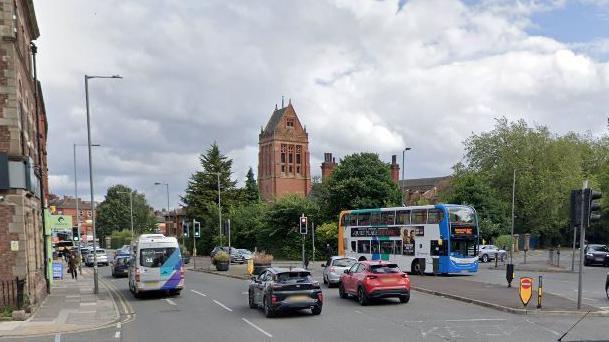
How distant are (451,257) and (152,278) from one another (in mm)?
16204

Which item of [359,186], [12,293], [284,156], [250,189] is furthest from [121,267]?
[284,156]

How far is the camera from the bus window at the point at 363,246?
38219 millimetres

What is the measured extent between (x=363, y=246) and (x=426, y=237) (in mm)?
6826

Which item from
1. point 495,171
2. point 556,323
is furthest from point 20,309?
point 495,171

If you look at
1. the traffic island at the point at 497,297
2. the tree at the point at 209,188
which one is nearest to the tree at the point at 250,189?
the tree at the point at 209,188

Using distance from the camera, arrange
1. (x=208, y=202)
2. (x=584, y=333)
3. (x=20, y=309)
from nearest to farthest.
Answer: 1. (x=584, y=333)
2. (x=20, y=309)
3. (x=208, y=202)

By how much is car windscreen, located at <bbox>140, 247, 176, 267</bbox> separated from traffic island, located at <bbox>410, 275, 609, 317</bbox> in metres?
10.6

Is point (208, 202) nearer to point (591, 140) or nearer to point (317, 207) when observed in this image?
point (317, 207)

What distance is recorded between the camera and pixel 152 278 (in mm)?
24031

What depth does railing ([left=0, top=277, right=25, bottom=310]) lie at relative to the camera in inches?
733

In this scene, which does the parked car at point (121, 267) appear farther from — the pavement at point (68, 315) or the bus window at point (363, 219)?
the bus window at point (363, 219)

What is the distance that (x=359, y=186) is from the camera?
54.8 meters

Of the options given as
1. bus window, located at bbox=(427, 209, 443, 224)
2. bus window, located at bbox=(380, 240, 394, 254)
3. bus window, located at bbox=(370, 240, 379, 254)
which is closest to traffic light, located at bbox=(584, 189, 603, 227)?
bus window, located at bbox=(427, 209, 443, 224)

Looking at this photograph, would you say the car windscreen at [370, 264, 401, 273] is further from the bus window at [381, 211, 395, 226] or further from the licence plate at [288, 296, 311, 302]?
the bus window at [381, 211, 395, 226]
